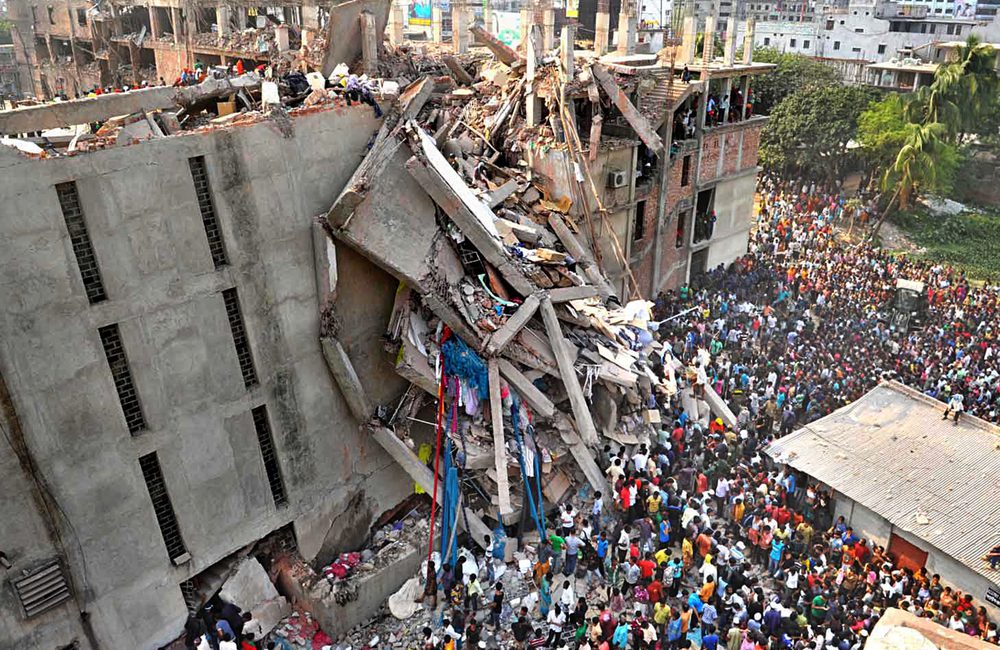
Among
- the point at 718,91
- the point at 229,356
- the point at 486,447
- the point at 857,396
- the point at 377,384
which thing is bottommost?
the point at 857,396

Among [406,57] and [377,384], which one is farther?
[406,57]

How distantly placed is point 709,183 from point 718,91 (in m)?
2.97

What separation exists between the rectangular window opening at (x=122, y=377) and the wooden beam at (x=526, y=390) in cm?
563

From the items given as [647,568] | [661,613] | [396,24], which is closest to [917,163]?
[396,24]

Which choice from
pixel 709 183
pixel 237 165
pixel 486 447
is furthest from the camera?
pixel 709 183

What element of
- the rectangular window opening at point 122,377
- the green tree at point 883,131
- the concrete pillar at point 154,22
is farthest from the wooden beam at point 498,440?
the concrete pillar at point 154,22

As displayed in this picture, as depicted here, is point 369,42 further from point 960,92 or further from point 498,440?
point 960,92

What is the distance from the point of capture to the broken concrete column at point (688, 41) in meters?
25.1

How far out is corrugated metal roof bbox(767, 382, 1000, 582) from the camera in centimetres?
1324

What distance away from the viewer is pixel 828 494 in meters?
14.6

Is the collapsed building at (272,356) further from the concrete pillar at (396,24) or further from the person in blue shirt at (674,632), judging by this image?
the concrete pillar at (396,24)

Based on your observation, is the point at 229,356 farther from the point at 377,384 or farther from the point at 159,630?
the point at 159,630

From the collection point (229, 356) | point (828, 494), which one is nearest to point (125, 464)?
point (229, 356)

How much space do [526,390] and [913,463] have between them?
7949 millimetres
